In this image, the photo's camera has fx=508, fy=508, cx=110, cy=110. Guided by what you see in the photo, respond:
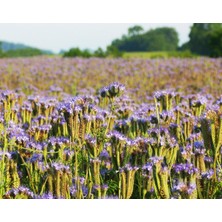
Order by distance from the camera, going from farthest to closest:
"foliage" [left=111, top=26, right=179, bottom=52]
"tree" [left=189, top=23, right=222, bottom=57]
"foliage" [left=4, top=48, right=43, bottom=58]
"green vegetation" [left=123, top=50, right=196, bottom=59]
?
"foliage" [left=4, top=48, right=43, bottom=58] < "green vegetation" [left=123, top=50, right=196, bottom=59] < "tree" [left=189, top=23, right=222, bottom=57] < "foliage" [left=111, top=26, right=179, bottom=52]

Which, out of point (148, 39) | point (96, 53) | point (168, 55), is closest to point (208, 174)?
point (148, 39)

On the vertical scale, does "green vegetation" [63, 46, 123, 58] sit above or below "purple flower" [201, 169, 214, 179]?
above

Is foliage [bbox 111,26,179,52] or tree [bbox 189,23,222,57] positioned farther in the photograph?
tree [bbox 189,23,222,57]

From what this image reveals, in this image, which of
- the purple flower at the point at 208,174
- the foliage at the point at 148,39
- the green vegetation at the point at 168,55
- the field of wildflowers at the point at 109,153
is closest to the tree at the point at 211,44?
the green vegetation at the point at 168,55

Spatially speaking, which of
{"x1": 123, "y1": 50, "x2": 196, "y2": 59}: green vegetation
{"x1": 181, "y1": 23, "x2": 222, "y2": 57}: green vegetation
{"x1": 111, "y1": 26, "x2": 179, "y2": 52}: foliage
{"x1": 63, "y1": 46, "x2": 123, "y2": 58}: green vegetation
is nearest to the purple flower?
{"x1": 111, "y1": 26, "x2": 179, "y2": 52}: foliage

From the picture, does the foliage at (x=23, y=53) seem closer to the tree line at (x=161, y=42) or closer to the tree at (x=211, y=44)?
the tree line at (x=161, y=42)

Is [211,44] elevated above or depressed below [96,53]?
above

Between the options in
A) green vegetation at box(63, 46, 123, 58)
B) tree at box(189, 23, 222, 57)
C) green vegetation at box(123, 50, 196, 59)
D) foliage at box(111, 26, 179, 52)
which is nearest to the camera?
foliage at box(111, 26, 179, 52)

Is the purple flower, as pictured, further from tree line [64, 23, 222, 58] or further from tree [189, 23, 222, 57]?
tree [189, 23, 222, 57]

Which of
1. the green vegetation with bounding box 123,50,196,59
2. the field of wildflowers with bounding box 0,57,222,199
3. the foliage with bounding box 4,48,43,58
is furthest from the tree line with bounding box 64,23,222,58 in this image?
the field of wildflowers with bounding box 0,57,222,199

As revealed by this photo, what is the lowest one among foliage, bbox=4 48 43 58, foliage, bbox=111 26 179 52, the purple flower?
the purple flower

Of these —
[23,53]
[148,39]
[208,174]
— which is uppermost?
[23,53]

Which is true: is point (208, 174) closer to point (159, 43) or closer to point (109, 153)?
point (109, 153)

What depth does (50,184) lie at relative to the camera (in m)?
2.04
